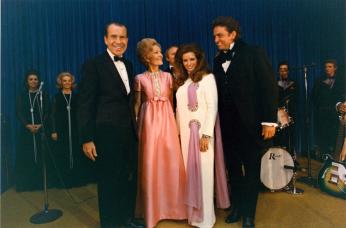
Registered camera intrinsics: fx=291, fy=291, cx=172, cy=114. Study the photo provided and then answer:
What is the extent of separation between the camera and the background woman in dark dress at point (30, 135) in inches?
161

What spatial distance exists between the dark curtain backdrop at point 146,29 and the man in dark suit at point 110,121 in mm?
2429

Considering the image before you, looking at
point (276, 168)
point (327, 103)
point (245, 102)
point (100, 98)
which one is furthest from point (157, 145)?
point (327, 103)

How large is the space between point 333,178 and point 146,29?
11.9 ft

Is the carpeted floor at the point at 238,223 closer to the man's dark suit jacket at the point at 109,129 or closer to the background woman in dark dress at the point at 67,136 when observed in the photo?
the background woman in dark dress at the point at 67,136

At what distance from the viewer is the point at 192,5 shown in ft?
16.8

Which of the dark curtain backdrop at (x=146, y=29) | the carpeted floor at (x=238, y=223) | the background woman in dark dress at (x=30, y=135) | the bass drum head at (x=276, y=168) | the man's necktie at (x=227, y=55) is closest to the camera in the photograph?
the man's necktie at (x=227, y=55)

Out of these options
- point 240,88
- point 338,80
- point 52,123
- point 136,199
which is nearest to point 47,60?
point 52,123

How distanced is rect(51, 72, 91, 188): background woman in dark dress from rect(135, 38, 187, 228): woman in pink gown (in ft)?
6.05

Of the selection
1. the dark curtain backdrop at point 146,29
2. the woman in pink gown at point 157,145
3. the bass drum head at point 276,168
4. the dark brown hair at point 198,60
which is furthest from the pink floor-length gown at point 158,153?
the dark curtain backdrop at point 146,29

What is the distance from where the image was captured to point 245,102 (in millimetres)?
2607

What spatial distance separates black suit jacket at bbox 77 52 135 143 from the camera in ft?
8.28

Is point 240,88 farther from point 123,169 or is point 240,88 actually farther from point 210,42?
point 210,42

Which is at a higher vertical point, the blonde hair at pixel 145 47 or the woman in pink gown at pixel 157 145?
the blonde hair at pixel 145 47

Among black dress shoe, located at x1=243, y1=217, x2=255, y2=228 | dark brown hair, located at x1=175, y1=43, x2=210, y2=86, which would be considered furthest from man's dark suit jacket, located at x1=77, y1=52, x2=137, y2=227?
black dress shoe, located at x1=243, y1=217, x2=255, y2=228
